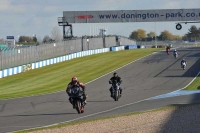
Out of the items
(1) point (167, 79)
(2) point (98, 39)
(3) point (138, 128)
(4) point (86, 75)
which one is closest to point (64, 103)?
(3) point (138, 128)

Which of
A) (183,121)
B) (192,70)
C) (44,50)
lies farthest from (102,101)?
(44,50)

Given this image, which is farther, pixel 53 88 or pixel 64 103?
pixel 53 88

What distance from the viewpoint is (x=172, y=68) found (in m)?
50.9

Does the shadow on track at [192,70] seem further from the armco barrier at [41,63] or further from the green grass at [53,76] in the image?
the armco barrier at [41,63]

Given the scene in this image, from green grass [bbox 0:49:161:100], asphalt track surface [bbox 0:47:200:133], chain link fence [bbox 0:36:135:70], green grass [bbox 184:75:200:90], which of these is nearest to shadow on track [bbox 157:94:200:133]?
asphalt track surface [bbox 0:47:200:133]

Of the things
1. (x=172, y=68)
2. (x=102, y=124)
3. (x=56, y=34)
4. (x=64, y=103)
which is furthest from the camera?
(x=56, y=34)

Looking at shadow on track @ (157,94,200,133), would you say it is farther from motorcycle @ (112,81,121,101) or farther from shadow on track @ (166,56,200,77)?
shadow on track @ (166,56,200,77)

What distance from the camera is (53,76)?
47.9 metres

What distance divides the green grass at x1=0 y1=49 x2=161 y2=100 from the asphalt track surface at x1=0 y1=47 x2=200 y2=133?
2.40 metres

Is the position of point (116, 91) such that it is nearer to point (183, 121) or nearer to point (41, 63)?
point (183, 121)

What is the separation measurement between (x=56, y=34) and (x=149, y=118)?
117 meters

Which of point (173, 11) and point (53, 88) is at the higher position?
point (173, 11)

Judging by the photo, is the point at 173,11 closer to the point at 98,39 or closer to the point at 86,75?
the point at 98,39

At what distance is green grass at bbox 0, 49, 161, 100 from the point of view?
Result: 36356 mm
